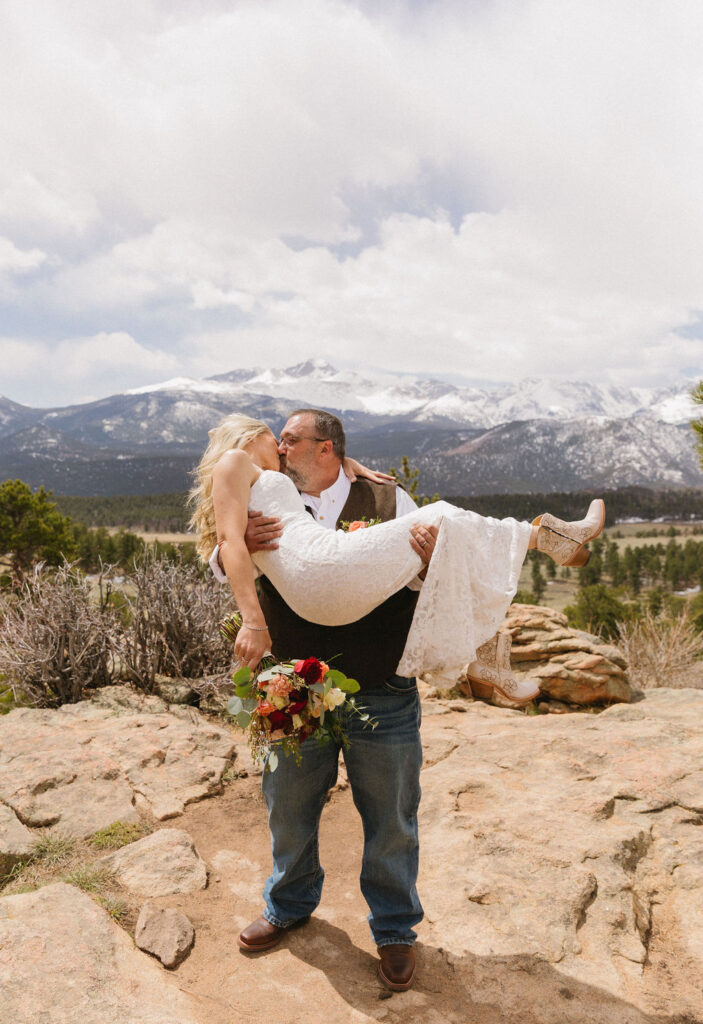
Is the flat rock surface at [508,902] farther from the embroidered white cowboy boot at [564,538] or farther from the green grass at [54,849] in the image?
the embroidered white cowboy boot at [564,538]

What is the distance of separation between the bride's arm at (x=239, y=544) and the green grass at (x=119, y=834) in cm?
225

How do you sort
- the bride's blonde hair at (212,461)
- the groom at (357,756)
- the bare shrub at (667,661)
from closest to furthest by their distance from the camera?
the groom at (357,756)
the bride's blonde hair at (212,461)
the bare shrub at (667,661)

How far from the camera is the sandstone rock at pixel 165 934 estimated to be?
123 inches

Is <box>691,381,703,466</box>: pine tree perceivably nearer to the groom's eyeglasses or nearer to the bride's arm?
the groom's eyeglasses

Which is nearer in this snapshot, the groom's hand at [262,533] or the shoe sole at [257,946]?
the groom's hand at [262,533]

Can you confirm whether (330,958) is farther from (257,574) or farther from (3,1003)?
(257,574)

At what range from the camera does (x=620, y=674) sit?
27.1ft

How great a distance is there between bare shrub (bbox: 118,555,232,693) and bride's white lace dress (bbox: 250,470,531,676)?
17.7 ft

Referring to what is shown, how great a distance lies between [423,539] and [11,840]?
336cm

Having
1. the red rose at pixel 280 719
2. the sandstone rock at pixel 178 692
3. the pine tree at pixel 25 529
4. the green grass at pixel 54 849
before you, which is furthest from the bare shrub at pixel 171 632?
the pine tree at pixel 25 529

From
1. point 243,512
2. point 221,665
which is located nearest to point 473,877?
point 243,512

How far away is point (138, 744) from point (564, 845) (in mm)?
3468

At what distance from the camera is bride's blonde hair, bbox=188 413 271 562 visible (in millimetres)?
3068

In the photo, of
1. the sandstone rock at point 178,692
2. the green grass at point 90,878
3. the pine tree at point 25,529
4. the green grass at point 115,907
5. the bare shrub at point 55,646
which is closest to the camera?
the green grass at point 115,907
